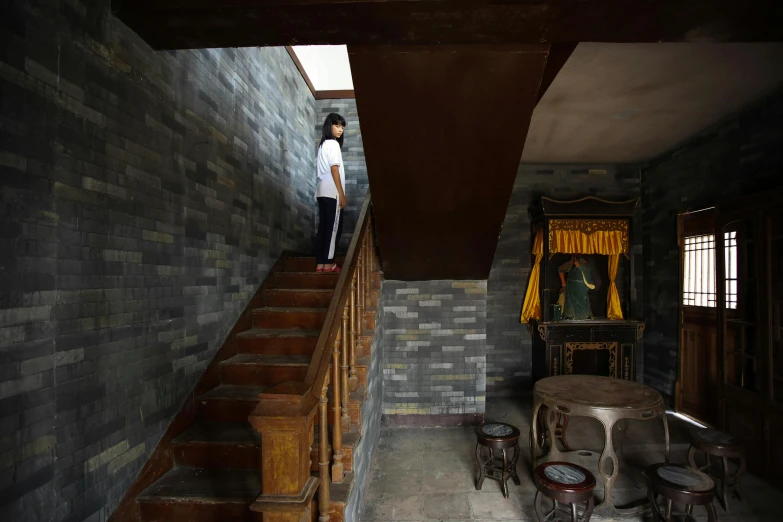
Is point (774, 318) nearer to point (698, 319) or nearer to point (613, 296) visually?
point (698, 319)

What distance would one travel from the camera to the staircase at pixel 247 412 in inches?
85.6

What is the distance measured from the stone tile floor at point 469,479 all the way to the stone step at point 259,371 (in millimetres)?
1121

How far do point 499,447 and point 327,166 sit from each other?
8.78 ft

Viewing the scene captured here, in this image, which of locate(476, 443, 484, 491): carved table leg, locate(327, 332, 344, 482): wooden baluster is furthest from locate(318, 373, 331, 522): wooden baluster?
locate(476, 443, 484, 491): carved table leg

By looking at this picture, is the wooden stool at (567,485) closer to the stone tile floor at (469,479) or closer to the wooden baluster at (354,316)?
the stone tile floor at (469,479)

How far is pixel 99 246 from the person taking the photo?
1.92 meters

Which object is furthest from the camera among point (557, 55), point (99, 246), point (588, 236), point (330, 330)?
point (588, 236)

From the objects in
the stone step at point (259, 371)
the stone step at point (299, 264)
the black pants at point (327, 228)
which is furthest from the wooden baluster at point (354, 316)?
the stone step at point (299, 264)

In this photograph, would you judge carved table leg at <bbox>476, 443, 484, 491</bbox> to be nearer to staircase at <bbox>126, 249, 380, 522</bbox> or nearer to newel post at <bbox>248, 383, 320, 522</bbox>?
staircase at <bbox>126, 249, 380, 522</bbox>

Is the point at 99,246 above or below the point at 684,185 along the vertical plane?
below

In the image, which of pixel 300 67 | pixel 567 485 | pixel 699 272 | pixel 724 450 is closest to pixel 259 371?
pixel 567 485

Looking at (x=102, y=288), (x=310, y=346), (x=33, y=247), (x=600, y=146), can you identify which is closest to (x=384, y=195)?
(x=310, y=346)

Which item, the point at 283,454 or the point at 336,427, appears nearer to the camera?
the point at 283,454

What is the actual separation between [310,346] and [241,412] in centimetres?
68
